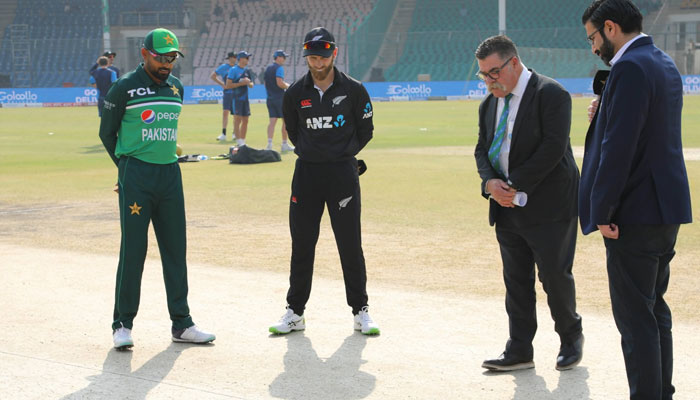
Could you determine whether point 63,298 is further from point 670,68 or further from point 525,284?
point 670,68

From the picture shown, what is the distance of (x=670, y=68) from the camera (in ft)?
14.2

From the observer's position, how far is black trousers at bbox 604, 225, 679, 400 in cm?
439

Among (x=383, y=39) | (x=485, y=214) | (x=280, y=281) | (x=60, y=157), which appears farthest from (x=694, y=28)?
(x=280, y=281)

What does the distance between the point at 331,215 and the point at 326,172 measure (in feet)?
1.03

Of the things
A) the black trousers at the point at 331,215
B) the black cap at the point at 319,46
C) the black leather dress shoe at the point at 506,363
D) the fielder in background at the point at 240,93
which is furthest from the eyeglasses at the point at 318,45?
the fielder in background at the point at 240,93

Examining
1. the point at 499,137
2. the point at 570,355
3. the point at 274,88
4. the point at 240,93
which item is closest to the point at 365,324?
the point at 570,355

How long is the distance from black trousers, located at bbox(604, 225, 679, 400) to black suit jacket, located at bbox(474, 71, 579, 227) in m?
0.88

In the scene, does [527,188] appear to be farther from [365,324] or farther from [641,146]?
[365,324]

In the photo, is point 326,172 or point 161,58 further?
point 326,172

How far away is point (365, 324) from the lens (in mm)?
6422

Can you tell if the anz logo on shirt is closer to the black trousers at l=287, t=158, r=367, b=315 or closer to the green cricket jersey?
the black trousers at l=287, t=158, r=367, b=315

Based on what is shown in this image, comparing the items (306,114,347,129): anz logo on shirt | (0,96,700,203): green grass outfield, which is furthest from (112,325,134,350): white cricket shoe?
(0,96,700,203): green grass outfield

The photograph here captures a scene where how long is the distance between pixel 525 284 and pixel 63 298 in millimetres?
3865

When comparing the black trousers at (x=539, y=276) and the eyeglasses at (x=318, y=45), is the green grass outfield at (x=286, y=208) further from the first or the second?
the eyeglasses at (x=318, y=45)
